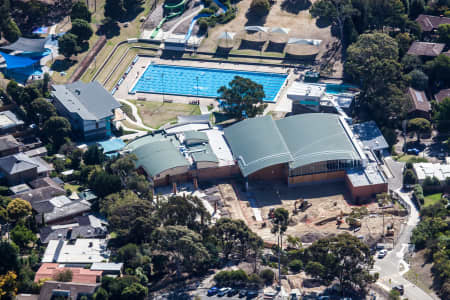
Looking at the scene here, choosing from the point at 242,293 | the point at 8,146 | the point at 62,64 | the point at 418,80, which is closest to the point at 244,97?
the point at 418,80

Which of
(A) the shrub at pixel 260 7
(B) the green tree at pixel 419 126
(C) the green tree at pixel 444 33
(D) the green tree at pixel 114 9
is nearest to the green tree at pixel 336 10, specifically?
(A) the shrub at pixel 260 7

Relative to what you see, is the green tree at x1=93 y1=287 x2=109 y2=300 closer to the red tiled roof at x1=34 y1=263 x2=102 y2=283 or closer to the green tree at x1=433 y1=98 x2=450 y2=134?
the red tiled roof at x1=34 y1=263 x2=102 y2=283

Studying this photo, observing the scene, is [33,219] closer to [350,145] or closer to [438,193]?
[350,145]

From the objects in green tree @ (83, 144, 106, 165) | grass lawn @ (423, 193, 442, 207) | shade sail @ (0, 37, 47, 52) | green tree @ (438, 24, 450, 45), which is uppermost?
green tree @ (438, 24, 450, 45)

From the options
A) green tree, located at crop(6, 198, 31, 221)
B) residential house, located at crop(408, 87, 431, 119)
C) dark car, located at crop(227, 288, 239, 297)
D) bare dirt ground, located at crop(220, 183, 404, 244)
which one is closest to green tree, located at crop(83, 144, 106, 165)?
green tree, located at crop(6, 198, 31, 221)

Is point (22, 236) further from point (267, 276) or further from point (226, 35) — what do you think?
point (226, 35)

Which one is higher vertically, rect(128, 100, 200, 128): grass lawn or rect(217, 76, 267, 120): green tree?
rect(217, 76, 267, 120): green tree
